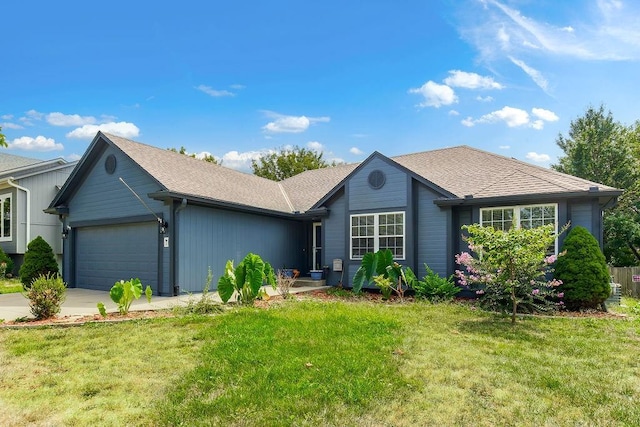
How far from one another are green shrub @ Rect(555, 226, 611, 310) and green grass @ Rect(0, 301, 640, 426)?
55.3 inches

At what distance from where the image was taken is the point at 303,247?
15.8 m

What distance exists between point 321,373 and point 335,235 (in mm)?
8780

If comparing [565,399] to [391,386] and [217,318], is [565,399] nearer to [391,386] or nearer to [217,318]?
[391,386]

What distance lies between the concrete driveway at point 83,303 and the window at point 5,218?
21.3 feet

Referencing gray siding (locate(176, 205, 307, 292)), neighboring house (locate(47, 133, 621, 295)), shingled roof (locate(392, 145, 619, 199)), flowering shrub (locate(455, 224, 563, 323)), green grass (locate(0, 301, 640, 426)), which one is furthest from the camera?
gray siding (locate(176, 205, 307, 292))

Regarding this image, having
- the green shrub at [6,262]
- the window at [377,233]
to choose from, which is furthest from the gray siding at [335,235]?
the green shrub at [6,262]

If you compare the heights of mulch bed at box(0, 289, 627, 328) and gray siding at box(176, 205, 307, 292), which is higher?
gray siding at box(176, 205, 307, 292)

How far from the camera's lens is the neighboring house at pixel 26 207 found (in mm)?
16984

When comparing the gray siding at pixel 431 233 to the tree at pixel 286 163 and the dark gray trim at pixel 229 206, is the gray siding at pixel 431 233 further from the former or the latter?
the tree at pixel 286 163

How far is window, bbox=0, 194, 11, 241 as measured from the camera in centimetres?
1736

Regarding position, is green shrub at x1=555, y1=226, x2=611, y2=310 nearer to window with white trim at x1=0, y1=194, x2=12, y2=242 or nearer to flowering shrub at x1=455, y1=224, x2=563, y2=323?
flowering shrub at x1=455, y1=224, x2=563, y2=323

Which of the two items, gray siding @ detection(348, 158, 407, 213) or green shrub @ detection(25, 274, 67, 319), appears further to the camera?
gray siding @ detection(348, 158, 407, 213)

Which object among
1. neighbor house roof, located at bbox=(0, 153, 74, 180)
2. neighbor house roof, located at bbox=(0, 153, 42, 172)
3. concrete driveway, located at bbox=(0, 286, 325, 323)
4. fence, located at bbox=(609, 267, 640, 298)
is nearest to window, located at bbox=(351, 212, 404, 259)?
concrete driveway, located at bbox=(0, 286, 325, 323)

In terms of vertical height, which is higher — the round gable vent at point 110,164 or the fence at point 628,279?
the round gable vent at point 110,164
